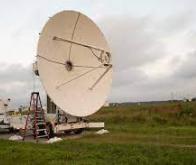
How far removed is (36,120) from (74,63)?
460 cm

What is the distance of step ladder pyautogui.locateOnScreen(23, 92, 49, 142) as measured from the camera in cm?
2669

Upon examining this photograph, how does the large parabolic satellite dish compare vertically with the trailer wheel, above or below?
above

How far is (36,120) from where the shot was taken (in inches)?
1059

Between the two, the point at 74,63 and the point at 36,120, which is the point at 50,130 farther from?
the point at 74,63

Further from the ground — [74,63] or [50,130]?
[74,63]

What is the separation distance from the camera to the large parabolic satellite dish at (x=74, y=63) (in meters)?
25.8

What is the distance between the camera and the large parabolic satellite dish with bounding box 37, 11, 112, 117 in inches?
1017

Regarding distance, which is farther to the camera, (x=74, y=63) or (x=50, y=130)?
(x=74, y=63)

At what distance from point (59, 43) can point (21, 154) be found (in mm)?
10379

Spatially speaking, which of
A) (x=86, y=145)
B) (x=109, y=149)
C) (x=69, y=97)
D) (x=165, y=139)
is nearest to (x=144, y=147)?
(x=109, y=149)

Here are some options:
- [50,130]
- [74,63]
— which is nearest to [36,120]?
[50,130]

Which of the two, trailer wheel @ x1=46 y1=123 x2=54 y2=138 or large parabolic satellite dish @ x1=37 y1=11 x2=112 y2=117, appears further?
trailer wheel @ x1=46 y1=123 x2=54 y2=138

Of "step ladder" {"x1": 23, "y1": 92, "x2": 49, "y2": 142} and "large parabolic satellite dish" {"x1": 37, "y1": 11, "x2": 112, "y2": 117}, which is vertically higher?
"large parabolic satellite dish" {"x1": 37, "y1": 11, "x2": 112, "y2": 117}

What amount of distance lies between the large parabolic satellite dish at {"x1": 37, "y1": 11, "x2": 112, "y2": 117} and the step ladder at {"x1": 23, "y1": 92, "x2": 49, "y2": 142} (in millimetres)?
1671
